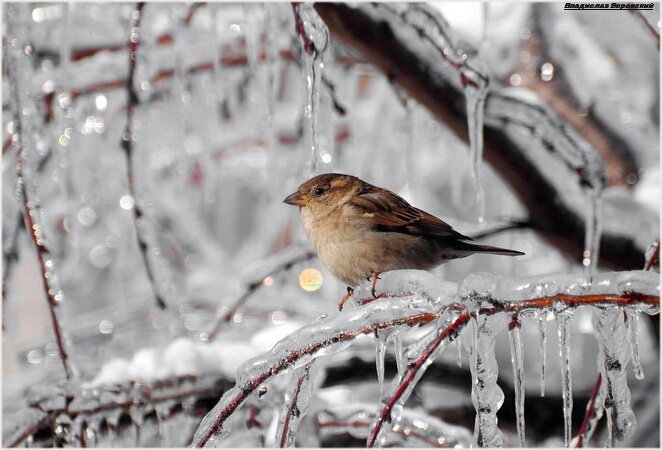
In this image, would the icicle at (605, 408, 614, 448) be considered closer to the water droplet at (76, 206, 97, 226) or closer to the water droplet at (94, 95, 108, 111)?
the water droplet at (94, 95, 108, 111)

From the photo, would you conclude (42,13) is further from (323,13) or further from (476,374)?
(476,374)

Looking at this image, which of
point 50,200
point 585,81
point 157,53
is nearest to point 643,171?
point 585,81

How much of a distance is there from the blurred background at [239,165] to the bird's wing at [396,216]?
0.68ft

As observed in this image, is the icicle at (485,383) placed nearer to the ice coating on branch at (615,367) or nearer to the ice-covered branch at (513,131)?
the ice coating on branch at (615,367)

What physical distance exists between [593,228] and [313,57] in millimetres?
1141

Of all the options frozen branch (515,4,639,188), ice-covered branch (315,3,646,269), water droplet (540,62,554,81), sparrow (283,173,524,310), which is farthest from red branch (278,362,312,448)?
water droplet (540,62,554,81)

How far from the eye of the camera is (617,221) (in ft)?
8.05

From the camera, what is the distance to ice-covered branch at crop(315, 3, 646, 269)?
2217mm

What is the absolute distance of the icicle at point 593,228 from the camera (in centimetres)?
224

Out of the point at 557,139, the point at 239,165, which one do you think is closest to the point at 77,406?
the point at 557,139

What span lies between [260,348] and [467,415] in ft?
2.56

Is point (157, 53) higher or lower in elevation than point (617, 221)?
higher

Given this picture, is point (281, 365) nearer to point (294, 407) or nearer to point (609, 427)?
point (294, 407)

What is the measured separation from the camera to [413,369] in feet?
3.51
